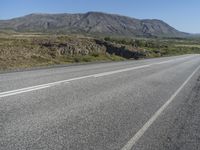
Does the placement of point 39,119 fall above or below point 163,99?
above

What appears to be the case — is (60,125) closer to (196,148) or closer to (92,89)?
(196,148)

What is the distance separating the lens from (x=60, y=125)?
661cm

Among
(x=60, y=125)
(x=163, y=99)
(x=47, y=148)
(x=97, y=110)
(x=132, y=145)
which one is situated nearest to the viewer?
(x=47, y=148)

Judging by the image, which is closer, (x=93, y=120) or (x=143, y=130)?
(x=143, y=130)

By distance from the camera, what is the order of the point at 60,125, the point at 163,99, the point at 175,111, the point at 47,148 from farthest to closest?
the point at 163,99 < the point at 175,111 < the point at 60,125 < the point at 47,148

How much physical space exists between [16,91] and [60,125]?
4079 millimetres

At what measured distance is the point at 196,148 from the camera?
19.0 ft

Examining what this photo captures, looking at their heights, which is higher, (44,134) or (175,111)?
(44,134)

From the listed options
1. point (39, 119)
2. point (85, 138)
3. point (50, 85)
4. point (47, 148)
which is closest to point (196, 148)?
point (85, 138)

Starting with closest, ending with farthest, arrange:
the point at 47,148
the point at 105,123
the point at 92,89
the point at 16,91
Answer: the point at 47,148
the point at 105,123
the point at 16,91
the point at 92,89

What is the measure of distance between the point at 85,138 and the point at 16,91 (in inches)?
196

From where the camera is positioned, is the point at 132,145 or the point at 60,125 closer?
the point at 132,145

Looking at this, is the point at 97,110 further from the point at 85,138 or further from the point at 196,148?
the point at 196,148

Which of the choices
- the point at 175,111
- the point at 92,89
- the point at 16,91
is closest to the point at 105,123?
the point at 175,111
